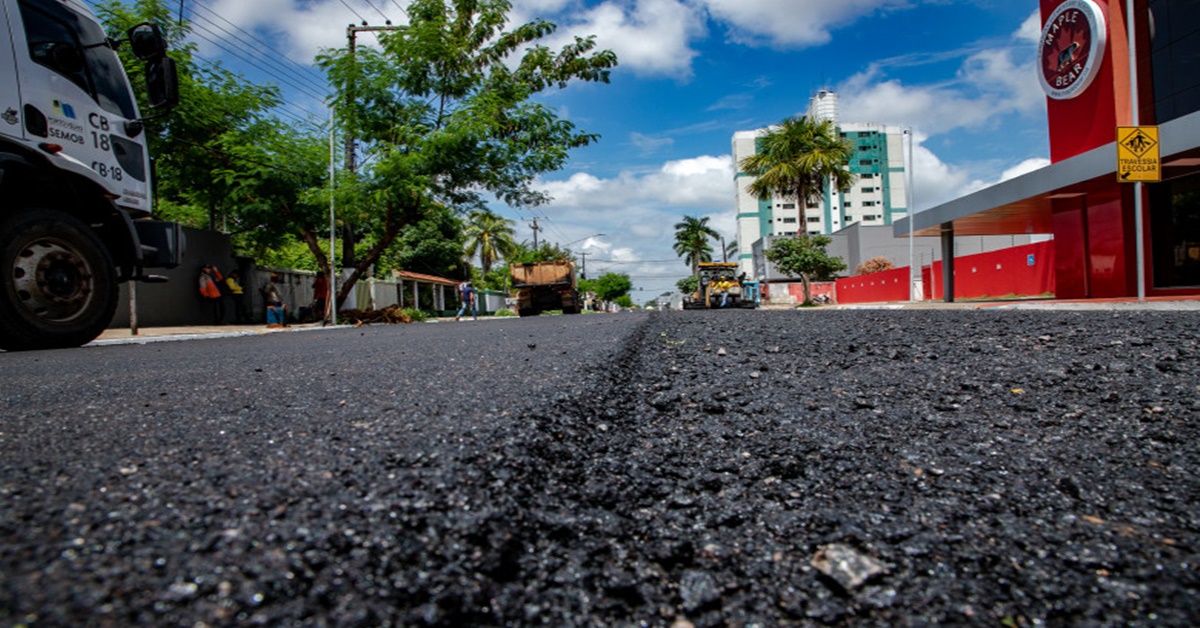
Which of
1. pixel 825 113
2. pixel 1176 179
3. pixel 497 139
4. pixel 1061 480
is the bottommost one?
pixel 1061 480

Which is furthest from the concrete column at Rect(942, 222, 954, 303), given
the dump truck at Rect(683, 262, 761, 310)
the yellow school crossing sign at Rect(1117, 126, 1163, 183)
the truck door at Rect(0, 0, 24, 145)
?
the truck door at Rect(0, 0, 24, 145)

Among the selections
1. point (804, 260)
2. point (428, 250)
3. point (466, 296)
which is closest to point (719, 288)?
point (466, 296)

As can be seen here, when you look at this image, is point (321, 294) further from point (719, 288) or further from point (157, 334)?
point (719, 288)

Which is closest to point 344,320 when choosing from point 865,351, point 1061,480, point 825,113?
point 865,351

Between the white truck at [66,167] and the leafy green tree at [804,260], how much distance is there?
1188 inches

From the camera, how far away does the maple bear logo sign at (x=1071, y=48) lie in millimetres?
13031

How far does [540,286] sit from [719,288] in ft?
24.6

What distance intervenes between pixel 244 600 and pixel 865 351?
3556 mm

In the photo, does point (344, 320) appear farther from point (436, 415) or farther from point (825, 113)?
point (825, 113)

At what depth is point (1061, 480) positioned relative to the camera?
4.82ft

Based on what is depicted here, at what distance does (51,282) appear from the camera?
5039mm

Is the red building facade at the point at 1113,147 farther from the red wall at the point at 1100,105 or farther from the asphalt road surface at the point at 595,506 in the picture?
the asphalt road surface at the point at 595,506

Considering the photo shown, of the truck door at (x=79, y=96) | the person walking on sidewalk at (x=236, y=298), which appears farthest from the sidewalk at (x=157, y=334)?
the person walking on sidewalk at (x=236, y=298)

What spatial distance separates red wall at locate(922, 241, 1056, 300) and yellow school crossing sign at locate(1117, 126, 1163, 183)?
11.6 meters
